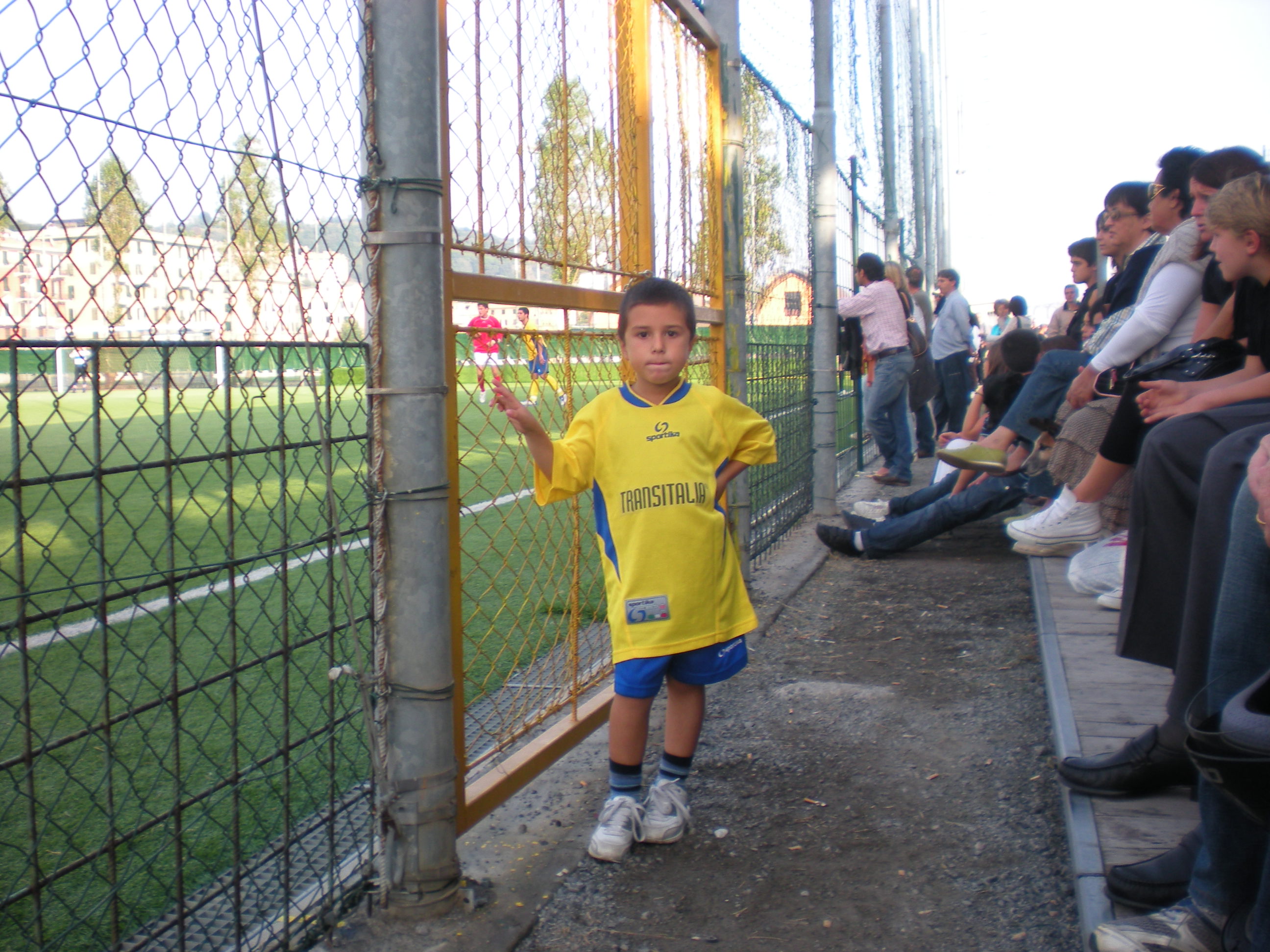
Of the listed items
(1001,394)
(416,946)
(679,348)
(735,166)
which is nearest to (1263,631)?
(679,348)

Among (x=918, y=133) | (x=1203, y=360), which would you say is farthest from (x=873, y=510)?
(x=918, y=133)

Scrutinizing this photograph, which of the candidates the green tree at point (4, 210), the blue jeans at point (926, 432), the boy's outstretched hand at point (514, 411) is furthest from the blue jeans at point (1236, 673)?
the blue jeans at point (926, 432)

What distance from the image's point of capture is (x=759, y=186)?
5.96m

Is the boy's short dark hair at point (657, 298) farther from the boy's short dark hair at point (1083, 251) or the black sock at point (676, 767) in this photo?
the boy's short dark hair at point (1083, 251)

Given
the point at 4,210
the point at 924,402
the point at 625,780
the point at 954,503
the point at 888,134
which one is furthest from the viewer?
the point at 888,134

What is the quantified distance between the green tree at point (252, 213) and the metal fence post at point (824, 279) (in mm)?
5369

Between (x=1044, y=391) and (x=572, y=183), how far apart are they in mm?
3117

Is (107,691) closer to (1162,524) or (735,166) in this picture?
(1162,524)

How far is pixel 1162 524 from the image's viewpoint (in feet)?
7.91

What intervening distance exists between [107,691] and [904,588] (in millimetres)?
4171

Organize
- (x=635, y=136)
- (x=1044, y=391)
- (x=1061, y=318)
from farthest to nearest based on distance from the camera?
(x=1061, y=318) → (x=1044, y=391) → (x=635, y=136)

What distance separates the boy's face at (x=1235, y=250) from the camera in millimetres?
2477

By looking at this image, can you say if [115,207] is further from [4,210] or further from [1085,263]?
[1085,263]

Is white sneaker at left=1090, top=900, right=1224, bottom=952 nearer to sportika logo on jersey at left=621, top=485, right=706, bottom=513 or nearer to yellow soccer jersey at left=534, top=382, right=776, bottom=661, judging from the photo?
yellow soccer jersey at left=534, top=382, right=776, bottom=661
